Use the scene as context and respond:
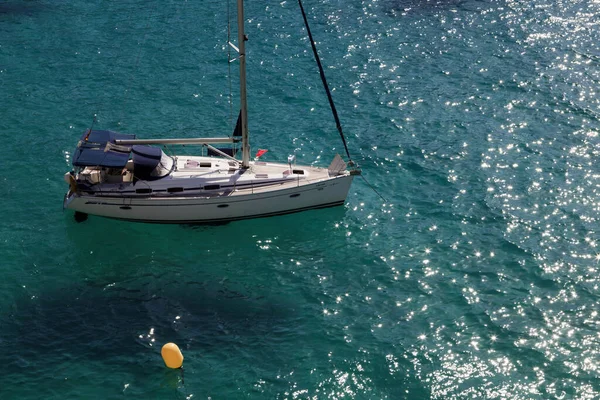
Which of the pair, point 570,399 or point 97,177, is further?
point 97,177

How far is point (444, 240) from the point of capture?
132 feet

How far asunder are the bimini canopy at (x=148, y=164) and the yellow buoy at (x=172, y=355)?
12220 mm

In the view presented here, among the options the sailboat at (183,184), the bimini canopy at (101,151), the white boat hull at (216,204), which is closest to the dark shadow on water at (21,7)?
the bimini canopy at (101,151)

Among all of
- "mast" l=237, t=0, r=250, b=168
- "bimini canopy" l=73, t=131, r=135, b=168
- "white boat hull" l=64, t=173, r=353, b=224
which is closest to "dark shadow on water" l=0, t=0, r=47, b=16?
"bimini canopy" l=73, t=131, r=135, b=168

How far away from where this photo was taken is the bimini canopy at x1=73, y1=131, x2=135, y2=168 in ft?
131

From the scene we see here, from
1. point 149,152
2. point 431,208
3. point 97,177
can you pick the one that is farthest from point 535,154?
point 97,177

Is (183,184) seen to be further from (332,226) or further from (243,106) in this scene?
(332,226)

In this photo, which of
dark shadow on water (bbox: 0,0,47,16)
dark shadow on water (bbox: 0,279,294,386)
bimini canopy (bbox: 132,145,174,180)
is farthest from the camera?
dark shadow on water (bbox: 0,0,47,16)

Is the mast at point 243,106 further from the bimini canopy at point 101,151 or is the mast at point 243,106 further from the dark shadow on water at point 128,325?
the dark shadow on water at point 128,325

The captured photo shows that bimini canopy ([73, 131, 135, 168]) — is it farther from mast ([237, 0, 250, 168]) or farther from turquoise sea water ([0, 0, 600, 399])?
mast ([237, 0, 250, 168])

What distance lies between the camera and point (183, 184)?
134ft

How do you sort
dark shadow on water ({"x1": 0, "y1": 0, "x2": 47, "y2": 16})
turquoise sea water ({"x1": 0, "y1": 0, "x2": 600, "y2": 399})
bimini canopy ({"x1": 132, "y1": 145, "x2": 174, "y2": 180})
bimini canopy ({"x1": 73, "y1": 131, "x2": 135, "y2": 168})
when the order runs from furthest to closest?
1. dark shadow on water ({"x1": 0, "y1": 0, "x2": 47, "y2": 16})
2. bimini canopy ({"x1": 132, "y1": 145, "x2": 174, "y2": 180})
3. bimini canopy ({"x1": 73, "y1": 131, "x2": 135, "y2": 168})
4. turquoise sea water ({"x1": 0, "y1": 0, "x2": 600, "y2": 399})

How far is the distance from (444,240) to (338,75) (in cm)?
2121

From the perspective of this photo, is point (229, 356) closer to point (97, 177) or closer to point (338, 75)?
point (97, 177)
